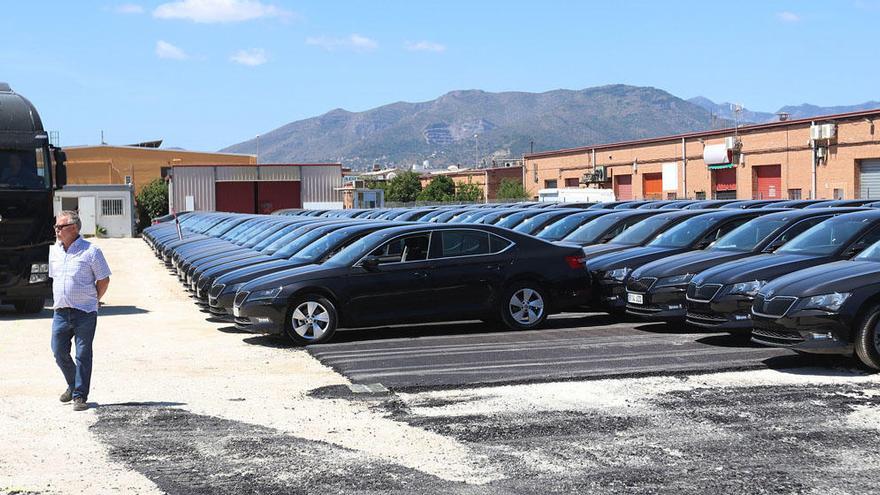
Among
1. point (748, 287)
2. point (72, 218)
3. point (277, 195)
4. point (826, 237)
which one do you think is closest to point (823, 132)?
point (826, 237)

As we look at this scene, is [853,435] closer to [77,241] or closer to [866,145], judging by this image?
[77,241]

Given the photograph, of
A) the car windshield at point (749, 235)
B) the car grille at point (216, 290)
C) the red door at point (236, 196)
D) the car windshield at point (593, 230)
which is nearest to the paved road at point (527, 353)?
the car windshield at point (749, 235)

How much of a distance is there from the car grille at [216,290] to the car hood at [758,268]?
6104 mm

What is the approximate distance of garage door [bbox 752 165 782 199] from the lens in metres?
48.5

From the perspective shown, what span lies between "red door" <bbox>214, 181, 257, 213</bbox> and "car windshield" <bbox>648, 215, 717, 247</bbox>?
58971 millimetres

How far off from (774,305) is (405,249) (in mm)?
4885

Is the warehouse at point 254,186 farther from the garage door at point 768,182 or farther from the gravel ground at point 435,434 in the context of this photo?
the gravel ground at point 435,434

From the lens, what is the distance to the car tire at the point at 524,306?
44.4 ft

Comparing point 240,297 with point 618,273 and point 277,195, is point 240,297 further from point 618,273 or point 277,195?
point 277,195

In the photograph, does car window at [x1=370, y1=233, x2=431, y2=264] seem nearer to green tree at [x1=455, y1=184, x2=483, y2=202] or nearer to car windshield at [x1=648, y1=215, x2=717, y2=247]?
car windshield at [x1=648, y1=215, x2=717, y2=247]

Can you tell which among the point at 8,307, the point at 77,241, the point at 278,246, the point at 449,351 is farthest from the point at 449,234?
the point at 8,307

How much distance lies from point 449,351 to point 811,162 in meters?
37.7

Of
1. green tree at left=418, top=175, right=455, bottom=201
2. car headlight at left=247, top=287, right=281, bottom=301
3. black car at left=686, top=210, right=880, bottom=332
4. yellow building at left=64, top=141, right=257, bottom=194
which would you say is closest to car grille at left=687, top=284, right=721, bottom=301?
black car at left=686, top=210, right=880, bottom=332

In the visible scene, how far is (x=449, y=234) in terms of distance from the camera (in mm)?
13609
